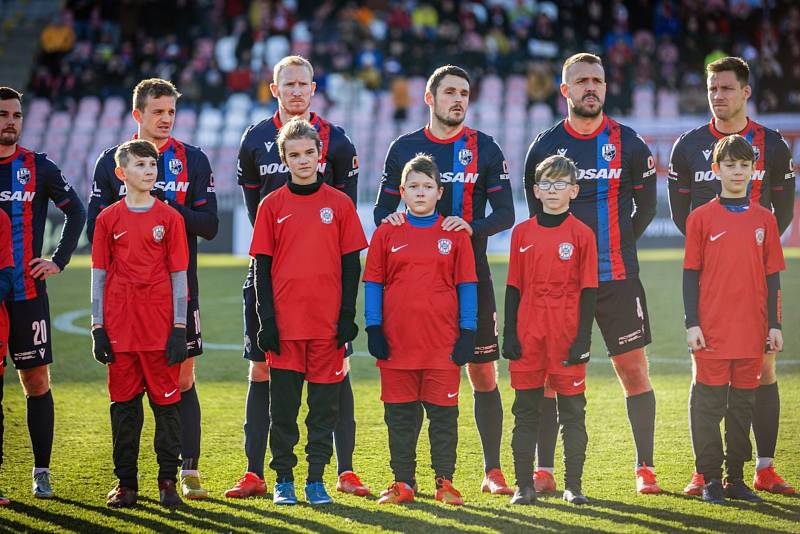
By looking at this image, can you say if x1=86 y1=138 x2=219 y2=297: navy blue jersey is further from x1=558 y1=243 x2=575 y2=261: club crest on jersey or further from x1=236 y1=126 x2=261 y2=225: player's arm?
x1=558 y1=243 x2=575 y2=261: club crest on jersey

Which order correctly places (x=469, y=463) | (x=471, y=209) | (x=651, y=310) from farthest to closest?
1. (x=651, y=310)
2. (x=469, y=463)
3. (x=471, y=209)

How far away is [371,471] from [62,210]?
84.2 inches

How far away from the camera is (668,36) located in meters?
22.9

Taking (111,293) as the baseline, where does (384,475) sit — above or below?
below

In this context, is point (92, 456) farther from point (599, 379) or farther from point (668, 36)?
point (668, 36)

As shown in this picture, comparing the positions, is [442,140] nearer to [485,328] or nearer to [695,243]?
[485,328]

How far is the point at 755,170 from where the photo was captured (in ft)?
19.2

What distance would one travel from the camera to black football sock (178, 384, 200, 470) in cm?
575

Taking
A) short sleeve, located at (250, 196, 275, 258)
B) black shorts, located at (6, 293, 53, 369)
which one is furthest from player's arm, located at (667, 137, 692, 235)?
black shorts, located at (6, 293, 53, 369)

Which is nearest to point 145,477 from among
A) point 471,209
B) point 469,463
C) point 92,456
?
point 92,456

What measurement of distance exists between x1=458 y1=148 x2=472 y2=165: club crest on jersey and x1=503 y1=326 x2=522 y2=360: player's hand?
87 cm

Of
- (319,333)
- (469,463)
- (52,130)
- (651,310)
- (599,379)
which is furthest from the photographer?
(52,130)

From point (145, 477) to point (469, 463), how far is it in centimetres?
174

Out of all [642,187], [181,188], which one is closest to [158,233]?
[181,188]
